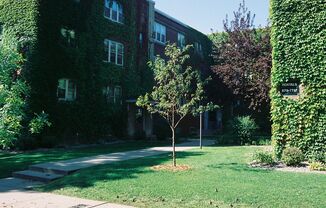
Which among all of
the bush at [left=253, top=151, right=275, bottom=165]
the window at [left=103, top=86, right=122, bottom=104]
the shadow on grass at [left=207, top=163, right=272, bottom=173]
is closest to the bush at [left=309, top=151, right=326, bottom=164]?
the bush at [left=253, top=151, right=275, bottom=165]

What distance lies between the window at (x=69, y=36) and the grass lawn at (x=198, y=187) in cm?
1217

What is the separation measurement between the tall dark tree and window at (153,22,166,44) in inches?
234

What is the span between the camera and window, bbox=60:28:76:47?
21.5 meters

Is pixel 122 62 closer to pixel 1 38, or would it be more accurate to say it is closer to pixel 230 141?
pixel 1 38

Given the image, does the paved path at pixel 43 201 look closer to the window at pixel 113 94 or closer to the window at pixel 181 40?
the window at pixel 113 94

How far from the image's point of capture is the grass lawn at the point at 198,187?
24.1 feet

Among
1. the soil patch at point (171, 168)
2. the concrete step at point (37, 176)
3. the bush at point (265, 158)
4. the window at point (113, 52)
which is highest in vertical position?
the window at point (113, 52)

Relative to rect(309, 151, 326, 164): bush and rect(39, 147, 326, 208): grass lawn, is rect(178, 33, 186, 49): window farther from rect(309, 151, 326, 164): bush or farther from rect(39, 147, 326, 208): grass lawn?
rect(39, 147, 326, 208): grass lawn

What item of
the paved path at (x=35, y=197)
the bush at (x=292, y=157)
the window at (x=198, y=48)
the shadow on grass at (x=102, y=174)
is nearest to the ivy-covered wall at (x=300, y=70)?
the bush at (x=292, y=157)

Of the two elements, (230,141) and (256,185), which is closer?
(256,185)

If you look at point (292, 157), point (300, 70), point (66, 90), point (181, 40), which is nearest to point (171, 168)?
point (292, 157)

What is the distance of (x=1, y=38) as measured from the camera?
68.7ft

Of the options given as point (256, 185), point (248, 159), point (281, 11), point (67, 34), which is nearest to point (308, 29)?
point (281, 11)

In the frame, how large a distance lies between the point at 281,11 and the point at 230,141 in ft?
33.5
